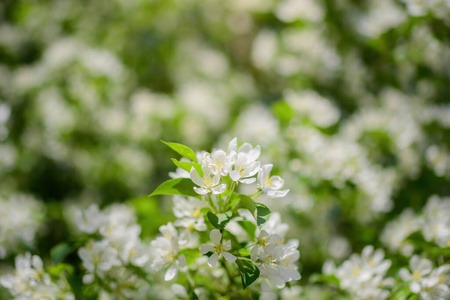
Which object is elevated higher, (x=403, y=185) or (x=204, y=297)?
(x=204, y=297)

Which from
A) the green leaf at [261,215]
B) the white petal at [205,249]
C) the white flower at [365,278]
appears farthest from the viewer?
the white flower at [365,278]

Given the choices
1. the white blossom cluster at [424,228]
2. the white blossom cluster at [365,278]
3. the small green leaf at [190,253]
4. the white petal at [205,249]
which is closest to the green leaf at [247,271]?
the white petal at [205,249]

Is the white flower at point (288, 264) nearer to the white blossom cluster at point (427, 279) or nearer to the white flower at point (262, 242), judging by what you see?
the white flower at point (262, 242)

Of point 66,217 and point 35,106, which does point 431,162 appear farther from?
point 35,106

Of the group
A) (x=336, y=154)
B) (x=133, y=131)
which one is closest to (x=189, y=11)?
(x=133, y=131)

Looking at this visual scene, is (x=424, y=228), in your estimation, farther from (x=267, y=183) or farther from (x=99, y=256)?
(x=99, y=256)

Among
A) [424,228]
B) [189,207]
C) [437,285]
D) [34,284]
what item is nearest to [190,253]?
[189,207]

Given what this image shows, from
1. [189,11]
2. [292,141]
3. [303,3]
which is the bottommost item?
[292,141]
